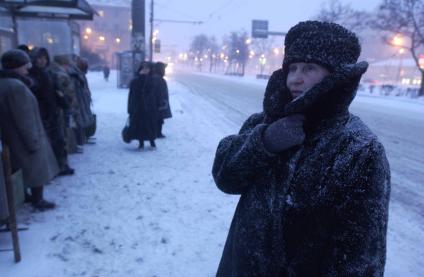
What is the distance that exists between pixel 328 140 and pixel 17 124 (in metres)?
3.66

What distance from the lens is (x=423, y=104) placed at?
23.3 m

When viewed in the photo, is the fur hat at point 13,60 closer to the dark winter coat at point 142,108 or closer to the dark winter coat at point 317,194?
the dark winter coat at point 142,108

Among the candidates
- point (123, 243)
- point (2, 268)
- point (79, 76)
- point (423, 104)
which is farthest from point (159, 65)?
point (423, 104)

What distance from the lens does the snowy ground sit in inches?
137

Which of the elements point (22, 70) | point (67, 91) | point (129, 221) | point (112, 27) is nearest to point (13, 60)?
point (22, 70)

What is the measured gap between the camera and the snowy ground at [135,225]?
3.47 metres

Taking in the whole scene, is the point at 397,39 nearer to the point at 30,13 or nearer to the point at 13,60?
the point at 30,13

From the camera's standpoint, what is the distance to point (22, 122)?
4004 millimetres

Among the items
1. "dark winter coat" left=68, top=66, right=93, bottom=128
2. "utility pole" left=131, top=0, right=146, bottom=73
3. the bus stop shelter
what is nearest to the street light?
"utility pole" left=131, top=0, right=146, bottom=73

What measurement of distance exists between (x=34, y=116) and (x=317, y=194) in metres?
3.69

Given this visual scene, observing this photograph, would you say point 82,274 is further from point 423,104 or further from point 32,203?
point 423,104

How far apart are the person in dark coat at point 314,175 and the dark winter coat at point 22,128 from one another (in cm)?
326

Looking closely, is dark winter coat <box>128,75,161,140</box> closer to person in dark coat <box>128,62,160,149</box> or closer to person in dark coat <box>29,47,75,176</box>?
person in dark coat <box>128,62,160,149</box>

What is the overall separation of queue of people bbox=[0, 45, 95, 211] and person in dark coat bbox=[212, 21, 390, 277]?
10.8 feet
